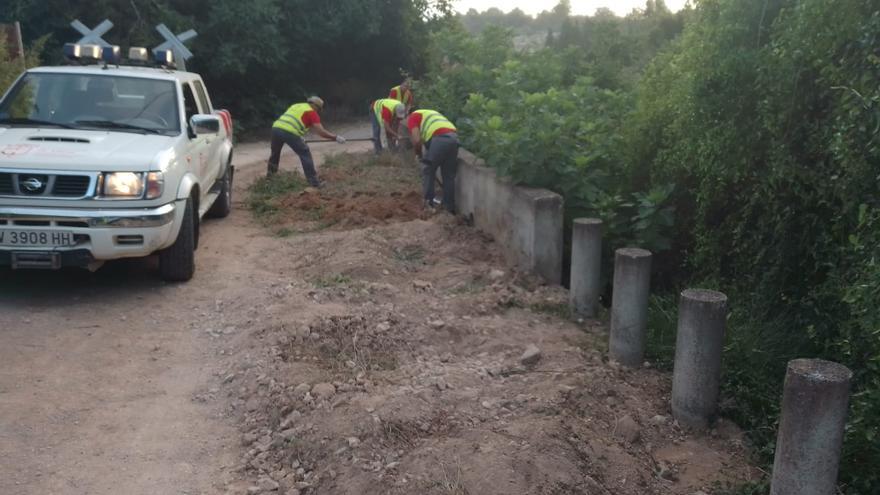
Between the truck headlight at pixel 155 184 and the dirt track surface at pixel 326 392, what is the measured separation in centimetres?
89

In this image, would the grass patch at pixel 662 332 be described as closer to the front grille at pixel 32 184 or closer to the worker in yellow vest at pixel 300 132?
the front grille at pixel 32 184

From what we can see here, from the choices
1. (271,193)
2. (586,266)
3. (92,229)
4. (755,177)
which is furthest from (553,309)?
(271,193)

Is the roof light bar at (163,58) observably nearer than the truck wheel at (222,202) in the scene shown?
Yes

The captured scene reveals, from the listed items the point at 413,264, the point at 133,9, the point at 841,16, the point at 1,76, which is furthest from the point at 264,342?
the point at 133,9

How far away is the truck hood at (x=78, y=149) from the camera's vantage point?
6.64 m

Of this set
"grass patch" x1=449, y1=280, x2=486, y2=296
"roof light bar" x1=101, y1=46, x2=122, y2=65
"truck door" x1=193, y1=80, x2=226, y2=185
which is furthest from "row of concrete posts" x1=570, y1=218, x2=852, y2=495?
"roof light bar" x1=101, y1=46, x2=122, y2=65

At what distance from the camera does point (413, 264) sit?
26.8ft

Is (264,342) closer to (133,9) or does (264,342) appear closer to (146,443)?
(146,443)

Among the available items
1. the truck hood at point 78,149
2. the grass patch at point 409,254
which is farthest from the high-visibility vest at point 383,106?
the truck hood at point 78,149

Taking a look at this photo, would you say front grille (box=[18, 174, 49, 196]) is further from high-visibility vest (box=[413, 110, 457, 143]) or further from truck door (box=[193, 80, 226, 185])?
high-visibility vest (box=[413, 110, 457, 143])

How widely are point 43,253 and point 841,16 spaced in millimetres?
5629

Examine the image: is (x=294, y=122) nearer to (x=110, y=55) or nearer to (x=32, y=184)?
(x=110, y=55)

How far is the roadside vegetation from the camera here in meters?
4.38

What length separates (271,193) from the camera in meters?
12.3
